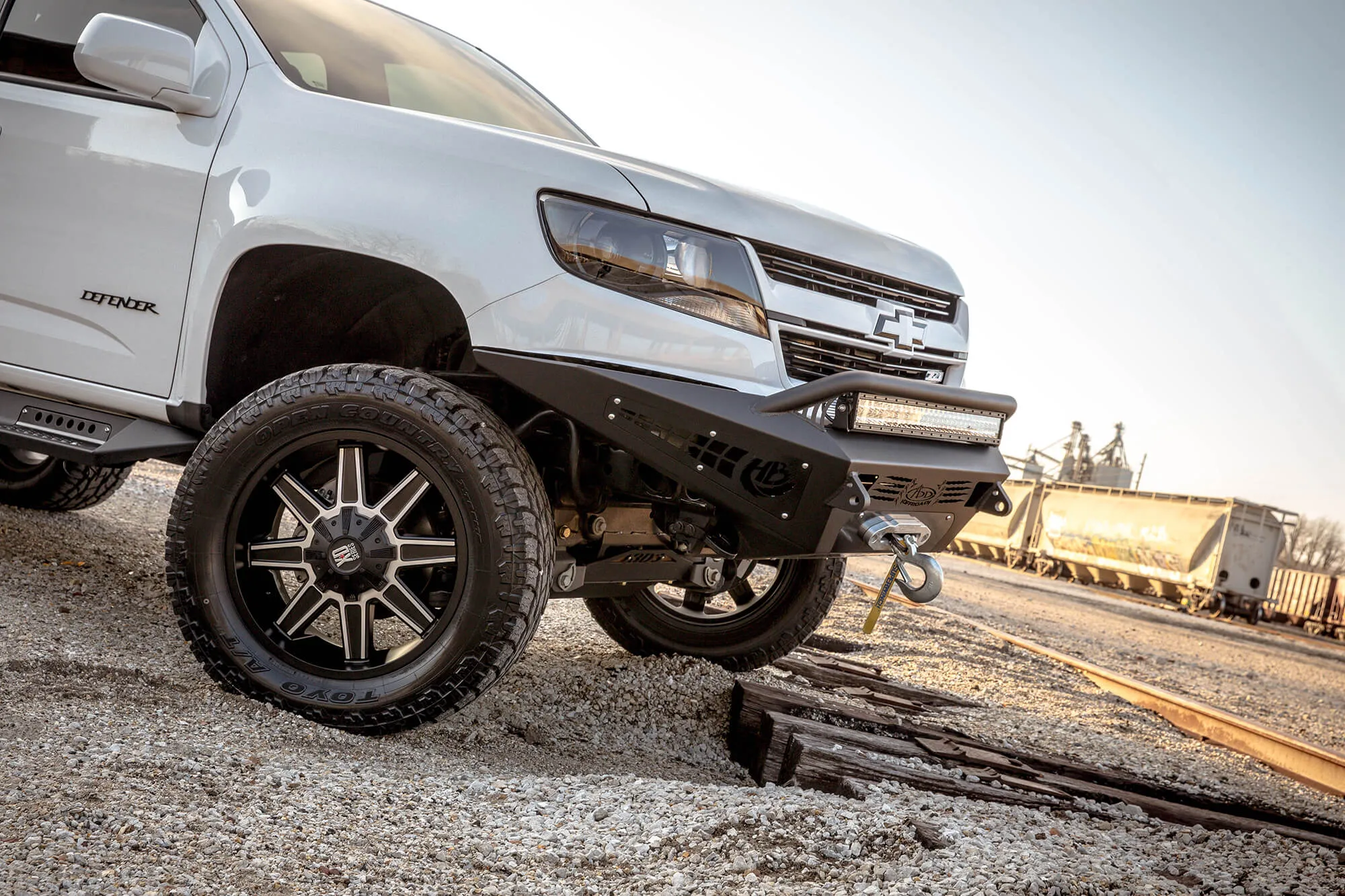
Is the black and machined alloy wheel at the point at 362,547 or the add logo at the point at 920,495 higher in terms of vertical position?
the add logo at the point at 920,495

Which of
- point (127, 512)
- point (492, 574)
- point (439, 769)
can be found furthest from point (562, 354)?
point (127, 512)

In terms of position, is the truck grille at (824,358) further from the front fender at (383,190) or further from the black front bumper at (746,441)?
the front fender at (383,190)

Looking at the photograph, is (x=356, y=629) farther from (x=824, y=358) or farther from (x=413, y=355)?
(x=824, y=358)

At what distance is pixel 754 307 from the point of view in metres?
2.86

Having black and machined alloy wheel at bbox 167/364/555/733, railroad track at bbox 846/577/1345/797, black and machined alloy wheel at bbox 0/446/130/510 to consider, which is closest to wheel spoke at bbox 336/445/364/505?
black and machined alloy wheel at bbox 167/364/555/733

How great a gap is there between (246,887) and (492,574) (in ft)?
3.44

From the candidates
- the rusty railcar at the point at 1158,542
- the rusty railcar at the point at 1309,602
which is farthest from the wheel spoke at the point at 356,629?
the rusty railcar at the point at 1309,602

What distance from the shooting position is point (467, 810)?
246 cm

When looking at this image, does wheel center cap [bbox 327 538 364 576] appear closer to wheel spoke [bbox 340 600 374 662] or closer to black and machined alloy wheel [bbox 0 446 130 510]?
wheel spoke [bbox 340 600 374 662]

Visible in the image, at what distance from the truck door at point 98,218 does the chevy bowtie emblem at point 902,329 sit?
2.10m

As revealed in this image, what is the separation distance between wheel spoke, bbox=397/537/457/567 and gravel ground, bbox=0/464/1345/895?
510 mm

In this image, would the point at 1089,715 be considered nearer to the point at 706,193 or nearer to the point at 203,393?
the point at 706,193

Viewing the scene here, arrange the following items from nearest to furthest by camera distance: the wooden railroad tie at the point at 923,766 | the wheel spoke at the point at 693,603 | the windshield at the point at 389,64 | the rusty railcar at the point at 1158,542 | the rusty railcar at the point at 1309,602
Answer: the wooden railroad tie at the point at 923,766 → the windshield at the point at 389,64 → the wheel spoke at the point at 693,603 → the rusty railcar at the point at 1158,542 → the rusty railcar at the point at 1309,602

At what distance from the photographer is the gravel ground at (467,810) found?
2.02 m
